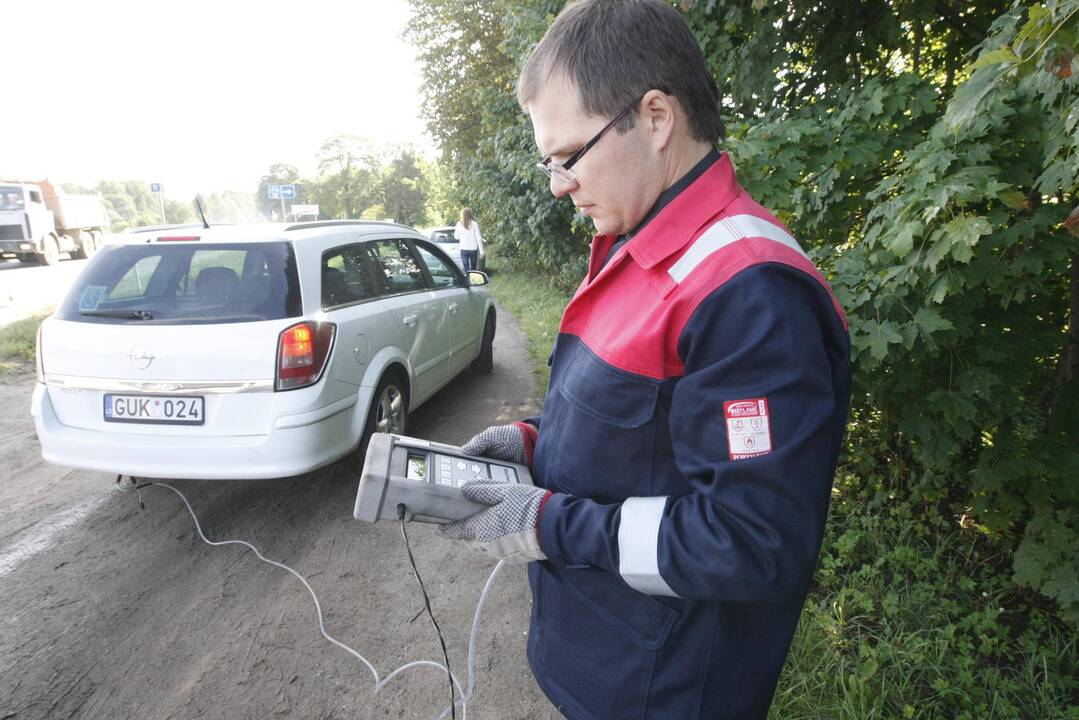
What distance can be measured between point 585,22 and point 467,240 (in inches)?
501

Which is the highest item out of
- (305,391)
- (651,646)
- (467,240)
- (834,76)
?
(834,76)

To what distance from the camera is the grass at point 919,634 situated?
2.21 metres

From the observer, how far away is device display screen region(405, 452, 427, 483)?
48.0 inches

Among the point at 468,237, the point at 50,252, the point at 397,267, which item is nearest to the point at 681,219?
the point at 397,267

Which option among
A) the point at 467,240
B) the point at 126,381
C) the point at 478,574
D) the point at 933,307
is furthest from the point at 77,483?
the point at 467,240

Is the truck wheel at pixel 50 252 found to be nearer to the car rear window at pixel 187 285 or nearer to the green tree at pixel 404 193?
the car rear window at pixel 187 285

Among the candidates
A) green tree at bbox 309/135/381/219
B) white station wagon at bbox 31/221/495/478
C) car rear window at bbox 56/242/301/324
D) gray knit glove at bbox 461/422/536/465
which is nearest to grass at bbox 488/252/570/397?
white station wagon at bbox 31/221/495/478

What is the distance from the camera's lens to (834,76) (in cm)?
348

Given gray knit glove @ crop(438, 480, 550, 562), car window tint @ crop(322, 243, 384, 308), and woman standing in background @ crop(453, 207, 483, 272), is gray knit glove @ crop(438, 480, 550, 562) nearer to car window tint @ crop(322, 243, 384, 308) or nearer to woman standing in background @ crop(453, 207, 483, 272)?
car window tint @ crop(322, 243, 384, 308)

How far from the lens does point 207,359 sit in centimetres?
316

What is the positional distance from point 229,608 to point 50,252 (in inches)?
844


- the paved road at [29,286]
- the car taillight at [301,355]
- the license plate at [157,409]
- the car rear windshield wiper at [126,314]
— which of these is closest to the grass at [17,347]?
the paved road at [29,286]

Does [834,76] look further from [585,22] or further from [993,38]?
[585,22]

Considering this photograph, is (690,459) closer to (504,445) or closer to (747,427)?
(747,427)
